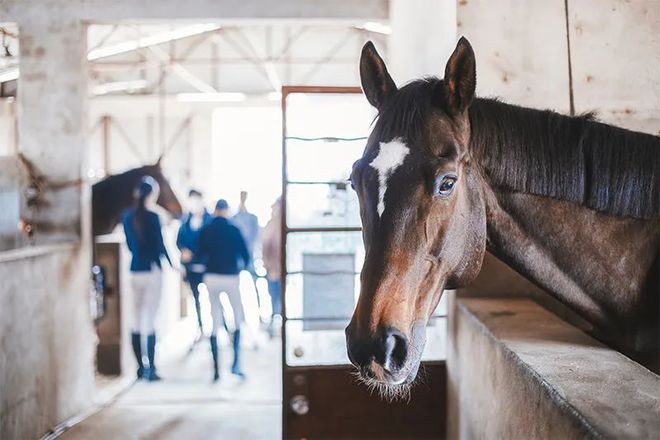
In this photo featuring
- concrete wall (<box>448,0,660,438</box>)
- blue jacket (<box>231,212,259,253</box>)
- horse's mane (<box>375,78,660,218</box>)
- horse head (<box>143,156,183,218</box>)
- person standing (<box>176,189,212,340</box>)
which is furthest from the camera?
horse head (<box>143,156,183,218</box>)

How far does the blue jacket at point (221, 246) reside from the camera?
5.33 m

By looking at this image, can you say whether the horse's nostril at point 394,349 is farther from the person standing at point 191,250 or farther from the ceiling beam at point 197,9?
the person standing at point 191,250

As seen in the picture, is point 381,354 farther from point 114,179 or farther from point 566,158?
point 114,179

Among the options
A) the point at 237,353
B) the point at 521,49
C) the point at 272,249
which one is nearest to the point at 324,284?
the point at 521,49

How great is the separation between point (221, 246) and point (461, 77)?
3.88 m

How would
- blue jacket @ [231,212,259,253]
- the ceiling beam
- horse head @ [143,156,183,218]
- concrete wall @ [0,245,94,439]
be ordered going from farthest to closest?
horse head @ [143,156,183,218], blue jacket @ [231,212,259,253], the ceiling beam, concrete wall @ [0,245,94,439]

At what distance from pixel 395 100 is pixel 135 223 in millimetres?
3855

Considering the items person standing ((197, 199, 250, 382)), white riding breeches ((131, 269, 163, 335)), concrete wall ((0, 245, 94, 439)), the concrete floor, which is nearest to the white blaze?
concrete wall ((0, 245, 94, 439))

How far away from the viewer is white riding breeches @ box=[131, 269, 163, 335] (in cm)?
528

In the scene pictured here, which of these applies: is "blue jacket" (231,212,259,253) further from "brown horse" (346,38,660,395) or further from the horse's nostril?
the horse's nostril

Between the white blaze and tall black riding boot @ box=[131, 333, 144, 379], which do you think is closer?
the white blaze

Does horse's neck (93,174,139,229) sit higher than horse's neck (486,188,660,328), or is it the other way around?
horse's neck (93,174,139,229)

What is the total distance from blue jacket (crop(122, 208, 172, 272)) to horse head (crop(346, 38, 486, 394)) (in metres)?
3.78

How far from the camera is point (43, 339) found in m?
3.90
